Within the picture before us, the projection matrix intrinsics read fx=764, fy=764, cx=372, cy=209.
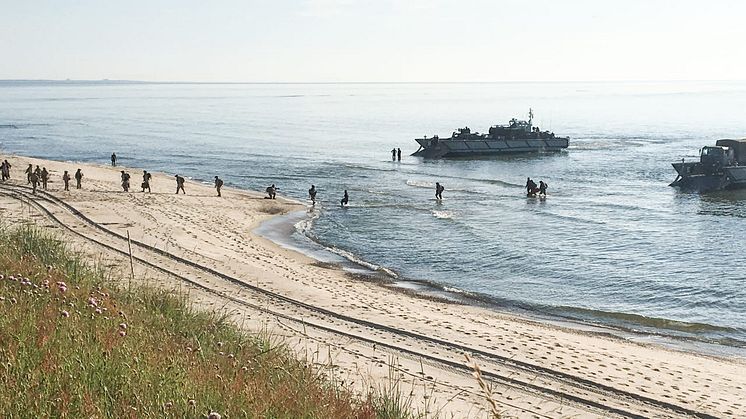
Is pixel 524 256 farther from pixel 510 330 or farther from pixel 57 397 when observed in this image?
pixel 57 397

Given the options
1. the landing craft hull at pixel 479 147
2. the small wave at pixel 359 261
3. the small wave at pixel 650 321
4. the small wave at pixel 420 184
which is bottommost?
the small wave at pixel 650 321

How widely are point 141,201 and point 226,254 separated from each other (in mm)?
13088

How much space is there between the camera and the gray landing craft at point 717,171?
56062mm

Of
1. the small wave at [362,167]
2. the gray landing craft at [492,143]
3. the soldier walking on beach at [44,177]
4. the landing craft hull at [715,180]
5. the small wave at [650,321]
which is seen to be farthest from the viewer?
the gray landing craft at [492,143]

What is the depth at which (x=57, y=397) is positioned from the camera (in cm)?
582

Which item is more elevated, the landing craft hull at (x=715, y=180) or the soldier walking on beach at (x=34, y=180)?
the soldier walking on beach at (x=34, y=180)

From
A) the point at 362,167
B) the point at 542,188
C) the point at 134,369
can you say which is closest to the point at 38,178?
the point at 542,188

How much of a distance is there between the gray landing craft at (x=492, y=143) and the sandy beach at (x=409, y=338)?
48.7 m

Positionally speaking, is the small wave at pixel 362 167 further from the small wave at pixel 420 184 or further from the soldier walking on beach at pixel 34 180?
the soldier walking on beach at pixel 34 180

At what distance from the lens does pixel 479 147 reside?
8025cm

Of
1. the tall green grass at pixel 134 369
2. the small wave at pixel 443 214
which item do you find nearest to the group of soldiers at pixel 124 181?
the small wave at pixel 443 214

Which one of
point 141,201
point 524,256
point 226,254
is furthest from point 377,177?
point 226,254

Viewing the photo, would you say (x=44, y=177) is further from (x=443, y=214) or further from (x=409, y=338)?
(x=409, y=338)

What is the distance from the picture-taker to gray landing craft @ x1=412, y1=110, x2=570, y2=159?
79.0 metres
